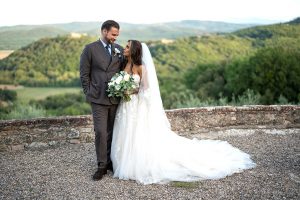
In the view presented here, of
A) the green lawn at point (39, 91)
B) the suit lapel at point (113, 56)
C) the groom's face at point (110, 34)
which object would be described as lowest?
the green lawn at point (39, 91)

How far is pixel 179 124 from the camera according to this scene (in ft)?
25.7

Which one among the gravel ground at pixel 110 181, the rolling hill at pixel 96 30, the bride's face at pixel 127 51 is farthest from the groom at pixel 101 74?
the rolling hill at pixel 96 30

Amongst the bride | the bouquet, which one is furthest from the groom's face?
the bouquet

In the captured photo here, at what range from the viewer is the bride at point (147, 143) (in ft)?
17.6

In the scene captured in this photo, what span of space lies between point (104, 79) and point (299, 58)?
74.4 ft

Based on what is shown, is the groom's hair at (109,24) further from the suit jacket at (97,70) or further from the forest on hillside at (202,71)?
the forest on hillside at (202,71)

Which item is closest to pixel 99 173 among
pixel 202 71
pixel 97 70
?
pixel 97 70

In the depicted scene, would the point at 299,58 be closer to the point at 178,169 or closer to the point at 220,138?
the point at 220,138

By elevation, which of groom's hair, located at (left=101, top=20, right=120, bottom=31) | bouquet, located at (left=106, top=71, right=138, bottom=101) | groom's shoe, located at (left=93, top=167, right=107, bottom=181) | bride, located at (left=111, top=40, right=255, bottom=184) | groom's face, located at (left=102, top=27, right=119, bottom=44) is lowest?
groom's shoe, located at (left=93, top=167, right=107, bottom=181)

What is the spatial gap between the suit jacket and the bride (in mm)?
228

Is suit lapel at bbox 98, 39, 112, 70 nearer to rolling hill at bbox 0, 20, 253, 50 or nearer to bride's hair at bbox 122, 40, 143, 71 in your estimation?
bride's hair at bbox 122, 40, 143, 71

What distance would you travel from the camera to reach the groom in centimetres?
529

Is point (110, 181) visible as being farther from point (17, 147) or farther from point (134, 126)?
point (17, 147)

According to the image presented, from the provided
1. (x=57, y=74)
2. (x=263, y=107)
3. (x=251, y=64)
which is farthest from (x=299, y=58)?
(x=263, y=107)
